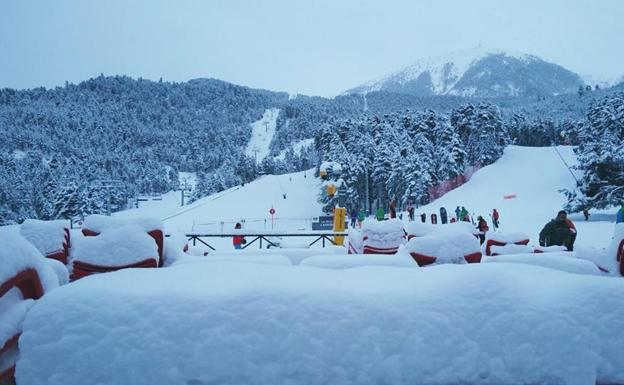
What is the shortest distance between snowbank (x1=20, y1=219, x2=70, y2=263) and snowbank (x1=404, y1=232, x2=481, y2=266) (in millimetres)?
3784

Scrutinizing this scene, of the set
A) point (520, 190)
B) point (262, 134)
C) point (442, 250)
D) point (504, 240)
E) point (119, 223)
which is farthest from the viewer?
point (262, 134)

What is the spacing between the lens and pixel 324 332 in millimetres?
1635

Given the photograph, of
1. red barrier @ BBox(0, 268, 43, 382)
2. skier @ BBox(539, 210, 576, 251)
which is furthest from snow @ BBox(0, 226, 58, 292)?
skier @ BBox(539, 210, 576, 251)

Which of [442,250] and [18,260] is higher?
[18,260]

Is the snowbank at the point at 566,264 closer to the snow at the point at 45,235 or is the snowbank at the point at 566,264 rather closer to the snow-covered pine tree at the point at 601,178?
the snow at the point at 45,235

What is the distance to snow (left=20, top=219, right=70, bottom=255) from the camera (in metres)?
4.55

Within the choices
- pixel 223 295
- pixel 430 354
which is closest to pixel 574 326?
pixel 430 354

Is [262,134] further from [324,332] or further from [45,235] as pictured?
[324,332]

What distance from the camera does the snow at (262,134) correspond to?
153m

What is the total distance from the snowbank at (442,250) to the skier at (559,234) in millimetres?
5616

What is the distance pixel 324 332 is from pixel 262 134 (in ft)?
570

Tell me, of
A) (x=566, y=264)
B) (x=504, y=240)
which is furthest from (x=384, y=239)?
(x=566, y=264)

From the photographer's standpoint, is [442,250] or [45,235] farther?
[45,235]

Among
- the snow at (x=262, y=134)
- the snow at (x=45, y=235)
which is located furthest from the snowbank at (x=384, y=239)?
the snow at (x=262, y=134)
